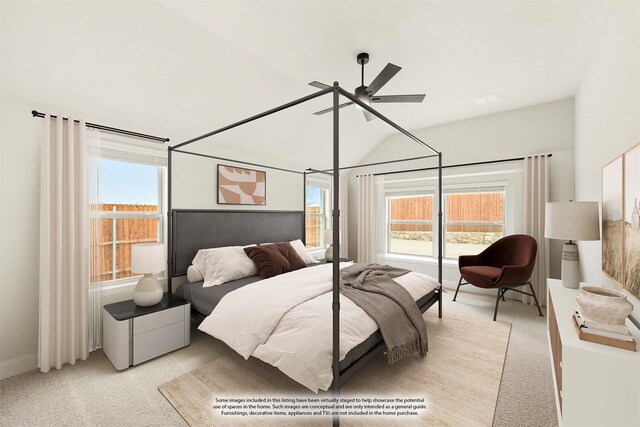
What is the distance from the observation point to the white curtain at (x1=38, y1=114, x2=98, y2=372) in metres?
2.24

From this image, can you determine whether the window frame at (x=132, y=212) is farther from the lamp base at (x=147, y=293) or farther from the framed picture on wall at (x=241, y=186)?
the framed picture on wall at (x=241, y=186)

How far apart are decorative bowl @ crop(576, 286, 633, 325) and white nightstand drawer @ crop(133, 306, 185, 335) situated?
3.00m

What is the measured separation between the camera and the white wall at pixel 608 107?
1.62m

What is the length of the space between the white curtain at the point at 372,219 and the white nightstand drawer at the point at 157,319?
3.57 m

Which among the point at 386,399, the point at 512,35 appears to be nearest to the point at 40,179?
the point at 386,399

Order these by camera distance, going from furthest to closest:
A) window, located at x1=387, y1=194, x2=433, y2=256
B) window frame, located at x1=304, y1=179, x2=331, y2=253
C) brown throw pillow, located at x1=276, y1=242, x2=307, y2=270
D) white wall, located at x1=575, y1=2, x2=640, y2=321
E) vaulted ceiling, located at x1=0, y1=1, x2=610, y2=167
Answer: window frame, located at x1=304, y1=179, x2=331, y2=253 < window, located at x1=387, y1=194, x2=433, y2=256 < brown throw pillow, located at x1=276, y1=242, x2=307, y2=270 < vaulted ceiling, located at x1=0, y1=1, x2=610, y2=167 < white wall, located at x1=575, y1=2, x2=640, y2=321

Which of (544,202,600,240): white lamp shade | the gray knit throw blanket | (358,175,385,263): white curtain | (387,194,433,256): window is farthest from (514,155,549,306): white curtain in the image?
the gray knit throw blanket

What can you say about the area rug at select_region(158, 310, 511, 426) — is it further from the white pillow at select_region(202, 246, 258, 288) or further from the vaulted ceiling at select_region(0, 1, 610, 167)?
the vaulted ceiling at select_region(0, 1, 610, 167)

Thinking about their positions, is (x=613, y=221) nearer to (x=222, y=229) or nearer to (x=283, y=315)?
(x=283, y=315)

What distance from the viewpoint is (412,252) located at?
17.8ft

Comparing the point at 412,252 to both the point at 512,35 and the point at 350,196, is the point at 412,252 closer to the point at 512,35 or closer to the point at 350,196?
the point at 350,196

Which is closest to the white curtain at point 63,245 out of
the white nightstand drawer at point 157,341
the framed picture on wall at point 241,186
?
the white nightstand drawer at point 157,341

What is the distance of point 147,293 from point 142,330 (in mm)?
340

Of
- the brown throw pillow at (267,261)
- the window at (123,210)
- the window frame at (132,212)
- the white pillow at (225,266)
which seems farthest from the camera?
the brown throw pillow at (267,261)
